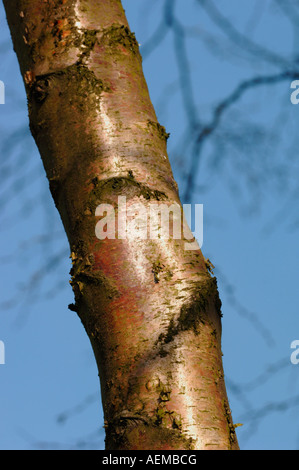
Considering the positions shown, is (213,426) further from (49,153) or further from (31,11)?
(31,11)

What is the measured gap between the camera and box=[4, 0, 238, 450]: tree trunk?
86cm

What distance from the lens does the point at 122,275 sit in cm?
96

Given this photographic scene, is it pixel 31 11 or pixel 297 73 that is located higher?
pixel 297 73

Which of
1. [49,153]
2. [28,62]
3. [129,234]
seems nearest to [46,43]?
[28,62]

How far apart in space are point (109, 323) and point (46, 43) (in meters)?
0.69

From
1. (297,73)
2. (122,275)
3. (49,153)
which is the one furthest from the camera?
(297,73)

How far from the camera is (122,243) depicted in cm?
97

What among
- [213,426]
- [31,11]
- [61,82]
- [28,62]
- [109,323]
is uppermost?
[31,11]

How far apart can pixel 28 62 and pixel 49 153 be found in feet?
0.89

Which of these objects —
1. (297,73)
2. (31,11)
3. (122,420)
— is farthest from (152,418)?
(297,73)

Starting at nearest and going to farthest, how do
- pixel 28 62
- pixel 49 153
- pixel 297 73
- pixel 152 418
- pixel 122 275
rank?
pixel 152 418, pixel 122 275, pixel 49 153, pixel 28 62, pixel 297 73

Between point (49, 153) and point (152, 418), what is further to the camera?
point (49, 153)

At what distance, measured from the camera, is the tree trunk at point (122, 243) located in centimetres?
86

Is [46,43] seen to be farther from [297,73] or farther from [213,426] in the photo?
[297,73]
